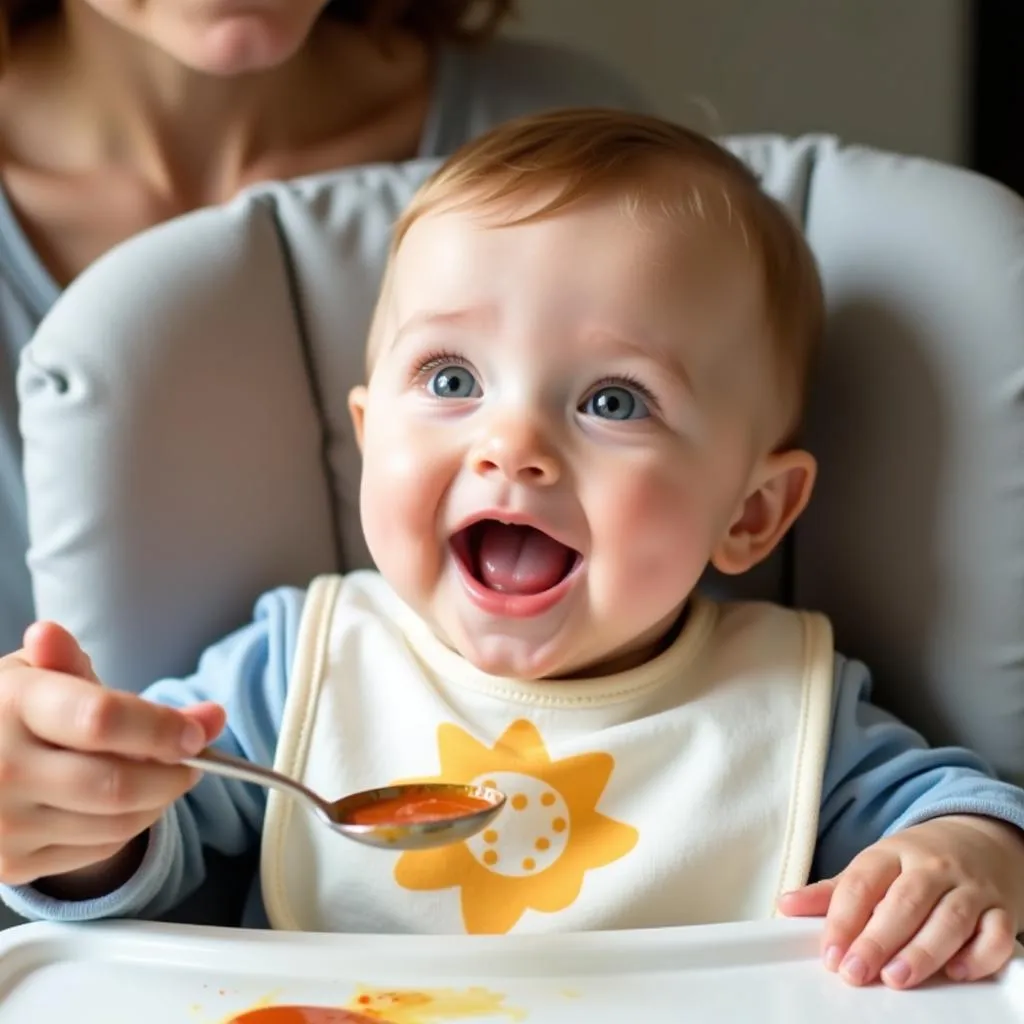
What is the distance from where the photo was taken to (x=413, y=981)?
0.74m

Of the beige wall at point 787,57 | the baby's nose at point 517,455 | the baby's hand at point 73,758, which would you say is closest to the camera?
the baby's hand at point 73,758

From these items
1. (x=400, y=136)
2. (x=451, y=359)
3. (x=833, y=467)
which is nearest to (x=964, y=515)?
(x=833, y=467)

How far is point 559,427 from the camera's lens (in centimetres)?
85

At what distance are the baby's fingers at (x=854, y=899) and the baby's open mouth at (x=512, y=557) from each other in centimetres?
23

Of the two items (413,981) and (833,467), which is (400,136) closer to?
(833,467)

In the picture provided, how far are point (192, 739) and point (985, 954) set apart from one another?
0.42 m

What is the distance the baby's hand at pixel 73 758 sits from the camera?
27.2 inches

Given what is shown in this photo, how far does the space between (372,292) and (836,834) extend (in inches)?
19.2

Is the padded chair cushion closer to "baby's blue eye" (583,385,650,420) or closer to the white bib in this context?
the white bib

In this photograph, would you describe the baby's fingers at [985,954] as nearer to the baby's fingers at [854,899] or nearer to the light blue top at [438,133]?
the baby's fingers at [854,899]

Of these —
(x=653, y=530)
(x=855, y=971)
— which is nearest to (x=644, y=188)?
(x=653, y=530)

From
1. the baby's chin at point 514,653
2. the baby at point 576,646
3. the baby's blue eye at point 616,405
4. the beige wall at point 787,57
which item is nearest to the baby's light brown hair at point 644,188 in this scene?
the baby at point 576,646

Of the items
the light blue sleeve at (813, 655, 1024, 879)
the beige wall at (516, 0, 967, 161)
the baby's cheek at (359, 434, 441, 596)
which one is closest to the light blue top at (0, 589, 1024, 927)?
the light blue sleeve at (813, 655, 1024, 879)

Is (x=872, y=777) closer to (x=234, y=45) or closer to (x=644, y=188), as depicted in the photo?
(x=644, y=188)
